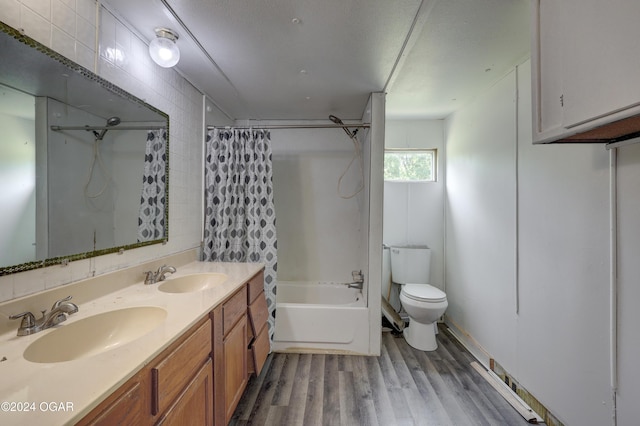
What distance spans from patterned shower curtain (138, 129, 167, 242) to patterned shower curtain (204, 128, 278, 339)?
0.50m

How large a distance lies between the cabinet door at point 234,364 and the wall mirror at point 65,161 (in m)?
0.74

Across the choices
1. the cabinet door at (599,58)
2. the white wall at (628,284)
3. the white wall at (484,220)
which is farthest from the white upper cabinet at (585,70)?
the white wall at (484,220)

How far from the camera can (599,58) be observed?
0.83 metres

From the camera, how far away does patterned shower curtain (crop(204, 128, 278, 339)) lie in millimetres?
2123

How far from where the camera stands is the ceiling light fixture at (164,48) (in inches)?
52.5

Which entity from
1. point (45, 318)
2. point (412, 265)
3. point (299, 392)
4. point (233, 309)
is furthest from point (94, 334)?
point (412, 265)

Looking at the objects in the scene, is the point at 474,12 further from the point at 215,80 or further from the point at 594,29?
the point at 215,80

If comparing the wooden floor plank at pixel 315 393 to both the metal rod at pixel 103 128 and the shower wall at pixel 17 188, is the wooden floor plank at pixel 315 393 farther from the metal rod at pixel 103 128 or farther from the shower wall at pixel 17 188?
the metal rod at pixel 103 128

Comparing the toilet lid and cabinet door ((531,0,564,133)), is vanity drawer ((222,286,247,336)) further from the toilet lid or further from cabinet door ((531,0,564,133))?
cabinet door ((531,0,564,133))

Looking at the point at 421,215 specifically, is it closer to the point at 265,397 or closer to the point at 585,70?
the point at 585,70

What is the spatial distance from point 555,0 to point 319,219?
2259mm

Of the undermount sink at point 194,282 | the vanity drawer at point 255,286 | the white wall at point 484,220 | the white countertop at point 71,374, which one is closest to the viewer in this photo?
the white countertop at point 71,374

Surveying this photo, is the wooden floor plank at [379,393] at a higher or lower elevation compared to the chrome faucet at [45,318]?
lower

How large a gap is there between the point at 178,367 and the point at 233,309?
49 centimetres
